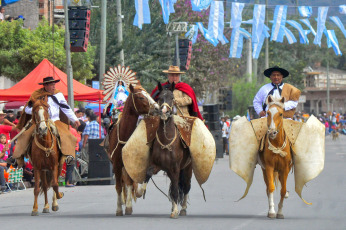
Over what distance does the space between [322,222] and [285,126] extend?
1.86m

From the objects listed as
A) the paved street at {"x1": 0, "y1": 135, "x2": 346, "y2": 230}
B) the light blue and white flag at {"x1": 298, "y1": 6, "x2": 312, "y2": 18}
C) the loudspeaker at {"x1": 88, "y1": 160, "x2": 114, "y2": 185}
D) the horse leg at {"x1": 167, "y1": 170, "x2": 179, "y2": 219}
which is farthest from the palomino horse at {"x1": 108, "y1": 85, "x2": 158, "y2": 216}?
the light blue and white flag at {"x1": 298, "y1": 6, "x2": 312, "y2": 18}

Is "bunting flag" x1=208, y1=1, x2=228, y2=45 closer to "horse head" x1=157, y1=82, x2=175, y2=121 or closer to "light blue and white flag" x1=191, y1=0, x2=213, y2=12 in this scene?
"light blue and white flag" x1=191, y1=0, x2=213, y2=12

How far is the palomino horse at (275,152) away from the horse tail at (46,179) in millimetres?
3813

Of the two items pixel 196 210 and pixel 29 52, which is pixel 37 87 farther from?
pixel 196 210

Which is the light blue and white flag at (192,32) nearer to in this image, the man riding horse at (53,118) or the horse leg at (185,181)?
the man riding horse at (53,118)

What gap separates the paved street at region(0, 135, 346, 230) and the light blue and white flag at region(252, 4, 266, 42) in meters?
18.1

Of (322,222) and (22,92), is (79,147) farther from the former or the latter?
(322,222)

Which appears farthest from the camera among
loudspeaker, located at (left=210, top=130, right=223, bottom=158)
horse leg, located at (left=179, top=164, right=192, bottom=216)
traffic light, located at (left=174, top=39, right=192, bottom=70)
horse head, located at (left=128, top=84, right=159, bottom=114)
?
traffic light, located at (left=174, top=39, right=192, bottom=70)

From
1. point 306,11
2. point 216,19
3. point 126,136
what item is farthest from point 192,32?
point 126,136

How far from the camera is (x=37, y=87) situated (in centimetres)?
2483

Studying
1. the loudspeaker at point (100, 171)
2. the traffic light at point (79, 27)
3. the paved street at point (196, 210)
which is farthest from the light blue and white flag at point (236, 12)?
the paved street at point (196, 210)

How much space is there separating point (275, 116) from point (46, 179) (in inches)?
170

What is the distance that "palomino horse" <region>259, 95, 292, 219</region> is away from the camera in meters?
12.5

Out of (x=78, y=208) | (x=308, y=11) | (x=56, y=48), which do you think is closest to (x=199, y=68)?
(x=308, y=11)
